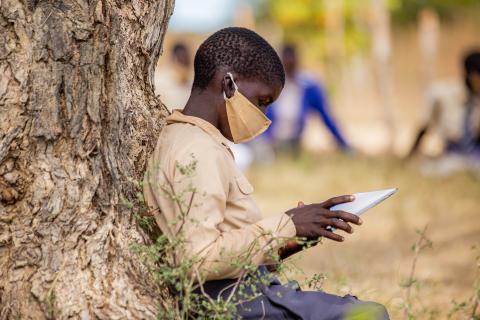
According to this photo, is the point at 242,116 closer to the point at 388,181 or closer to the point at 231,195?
the point at 231,195

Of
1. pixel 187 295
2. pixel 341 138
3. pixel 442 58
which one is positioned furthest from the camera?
pixel 442 58

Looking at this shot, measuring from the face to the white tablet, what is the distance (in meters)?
0.45

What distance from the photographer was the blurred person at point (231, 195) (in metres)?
2.79

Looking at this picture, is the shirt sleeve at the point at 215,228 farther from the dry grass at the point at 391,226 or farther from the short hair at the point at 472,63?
the short hair at the point at 472,63

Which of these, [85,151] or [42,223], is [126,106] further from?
[42,223]

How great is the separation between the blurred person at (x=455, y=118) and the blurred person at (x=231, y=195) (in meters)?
6.09

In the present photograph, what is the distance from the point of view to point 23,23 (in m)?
2.91

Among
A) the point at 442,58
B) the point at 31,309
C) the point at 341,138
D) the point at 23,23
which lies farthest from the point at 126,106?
the point at 442,58

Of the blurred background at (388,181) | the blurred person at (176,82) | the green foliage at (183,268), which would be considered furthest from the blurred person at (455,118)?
the green foliage at (183,268)

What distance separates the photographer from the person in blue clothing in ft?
35.8

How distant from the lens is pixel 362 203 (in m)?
2.93

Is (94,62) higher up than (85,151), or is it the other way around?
(94,62)

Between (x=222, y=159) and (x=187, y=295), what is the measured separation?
0.46 metres

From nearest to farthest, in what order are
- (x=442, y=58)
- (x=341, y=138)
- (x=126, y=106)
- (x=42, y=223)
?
(x=42, y=223) < (x=126, y=106) < (x=341, y=138) < (x=442, y=58)
